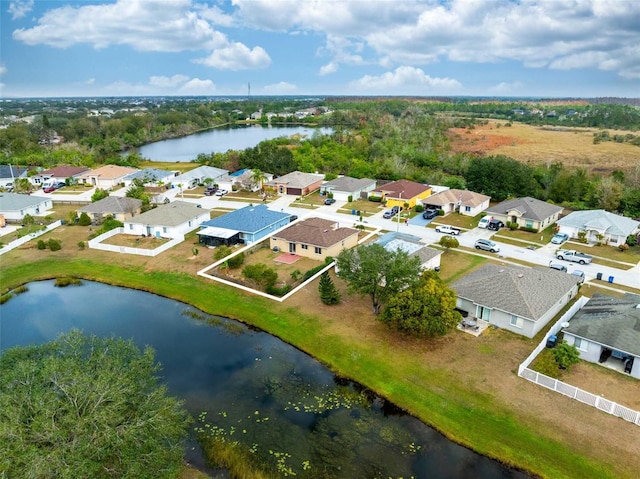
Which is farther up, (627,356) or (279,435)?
(627,356)

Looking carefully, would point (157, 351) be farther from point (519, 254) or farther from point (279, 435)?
point (519, 254)

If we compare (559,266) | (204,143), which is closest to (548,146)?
(559,266)

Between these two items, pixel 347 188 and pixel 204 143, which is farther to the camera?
pixel 204 143

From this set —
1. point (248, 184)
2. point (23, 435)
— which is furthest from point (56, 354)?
point (248, 184)

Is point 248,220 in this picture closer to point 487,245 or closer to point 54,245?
point 54,245

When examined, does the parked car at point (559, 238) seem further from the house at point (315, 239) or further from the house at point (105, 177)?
the house at point (105, 177)

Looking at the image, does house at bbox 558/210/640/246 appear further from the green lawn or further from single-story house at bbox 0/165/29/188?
single-story house at bbox 0/165/29/188
